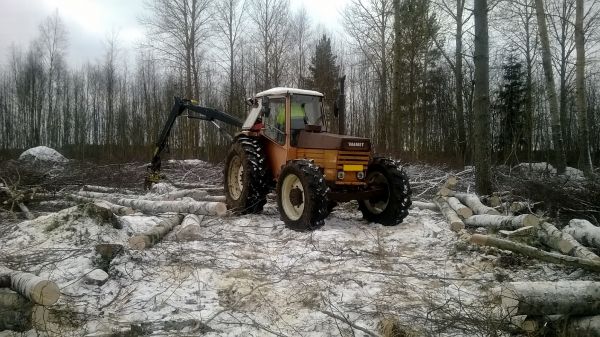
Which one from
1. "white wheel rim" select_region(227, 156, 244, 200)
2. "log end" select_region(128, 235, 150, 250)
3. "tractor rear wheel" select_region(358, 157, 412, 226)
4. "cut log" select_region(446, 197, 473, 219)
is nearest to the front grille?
"tractor rear wheel" select_region(358, 157, 412, 226)

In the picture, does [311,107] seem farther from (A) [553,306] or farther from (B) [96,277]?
(A) [553,306]

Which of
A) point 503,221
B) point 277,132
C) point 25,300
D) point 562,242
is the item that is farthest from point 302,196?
point 25,300

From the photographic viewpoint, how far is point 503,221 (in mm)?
6441

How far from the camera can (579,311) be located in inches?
141

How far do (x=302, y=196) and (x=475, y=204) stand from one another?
10.8ft

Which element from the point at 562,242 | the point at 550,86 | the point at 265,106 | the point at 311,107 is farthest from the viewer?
the point at 550,86

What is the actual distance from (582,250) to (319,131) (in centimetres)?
456

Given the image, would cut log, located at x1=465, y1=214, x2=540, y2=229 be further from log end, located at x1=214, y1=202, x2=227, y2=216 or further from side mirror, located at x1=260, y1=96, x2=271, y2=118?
log end, located at x1=214, y1=202, x2=227, y2=216

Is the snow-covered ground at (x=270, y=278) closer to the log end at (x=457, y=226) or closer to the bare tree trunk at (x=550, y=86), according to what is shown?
the log end at (x=457, y=226)

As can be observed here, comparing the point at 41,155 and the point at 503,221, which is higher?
the point at 41,155

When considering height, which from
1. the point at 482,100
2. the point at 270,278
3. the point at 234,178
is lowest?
the point at 270,278

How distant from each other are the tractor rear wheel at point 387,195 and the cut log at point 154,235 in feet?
11.1

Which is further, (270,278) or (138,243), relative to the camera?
(138,243)

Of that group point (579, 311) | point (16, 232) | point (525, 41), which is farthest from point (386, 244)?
point (525, 41)
